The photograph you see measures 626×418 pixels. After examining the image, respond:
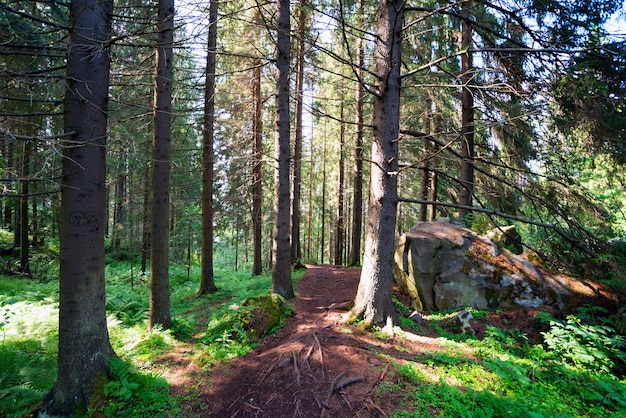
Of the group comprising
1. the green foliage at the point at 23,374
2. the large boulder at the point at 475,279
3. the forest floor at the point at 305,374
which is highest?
the large boulder at the point at 475,279

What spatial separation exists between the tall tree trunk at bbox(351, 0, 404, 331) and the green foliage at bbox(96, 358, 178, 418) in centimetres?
318

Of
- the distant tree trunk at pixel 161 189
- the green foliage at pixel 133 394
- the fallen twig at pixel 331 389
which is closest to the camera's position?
the fallen twig at pixel 331 389

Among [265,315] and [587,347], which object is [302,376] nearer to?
[265,315]

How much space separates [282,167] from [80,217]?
459 cm

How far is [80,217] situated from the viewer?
144 inches

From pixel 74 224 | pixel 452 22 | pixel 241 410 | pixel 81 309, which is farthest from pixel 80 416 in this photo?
pixel 452 22

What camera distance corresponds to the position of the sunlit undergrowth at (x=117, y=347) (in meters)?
3.72

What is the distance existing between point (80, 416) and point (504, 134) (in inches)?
400

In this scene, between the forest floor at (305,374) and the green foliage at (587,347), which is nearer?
the forest floor at (305,374)

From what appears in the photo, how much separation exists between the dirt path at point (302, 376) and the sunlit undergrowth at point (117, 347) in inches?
13.7

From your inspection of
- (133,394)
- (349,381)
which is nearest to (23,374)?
(133,394)

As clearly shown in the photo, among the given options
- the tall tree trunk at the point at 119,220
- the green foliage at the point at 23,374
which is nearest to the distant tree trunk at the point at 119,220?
the tall tree trunk at the point at 119,220

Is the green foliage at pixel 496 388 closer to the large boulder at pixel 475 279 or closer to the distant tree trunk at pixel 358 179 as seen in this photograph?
the large boulder at pixel 475 279

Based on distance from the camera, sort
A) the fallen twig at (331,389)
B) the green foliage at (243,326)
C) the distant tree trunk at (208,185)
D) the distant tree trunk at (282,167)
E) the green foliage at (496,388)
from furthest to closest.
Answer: the distant tree trunk at (208,185)
the distant tree trunk at (282,167)
the green foliage at (243,326)
the fallen twig at (331,389)
the green foliage at (496,388)
